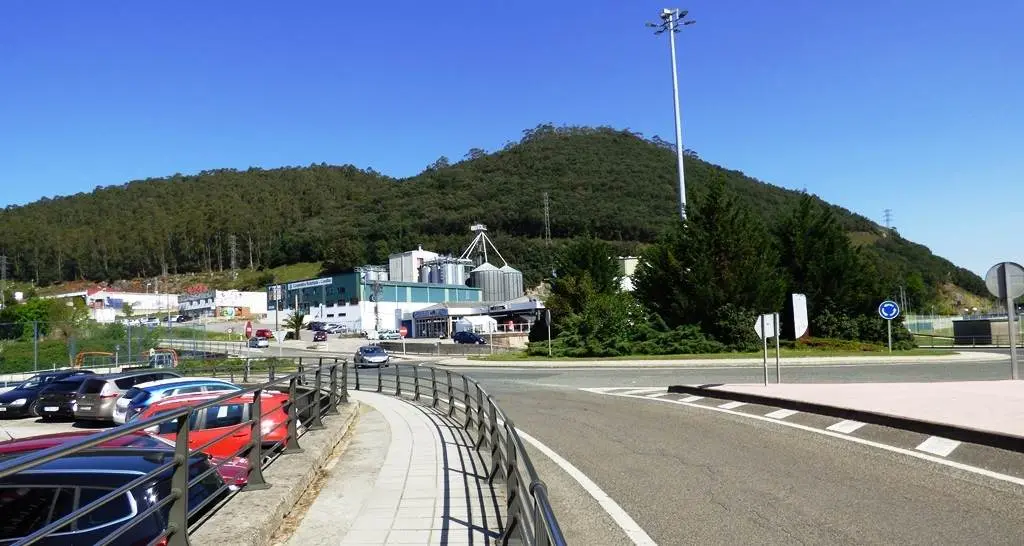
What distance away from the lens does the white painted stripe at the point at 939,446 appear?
31.8ft

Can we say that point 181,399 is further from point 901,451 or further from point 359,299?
point 359,299

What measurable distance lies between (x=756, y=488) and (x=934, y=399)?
8218 millimetres

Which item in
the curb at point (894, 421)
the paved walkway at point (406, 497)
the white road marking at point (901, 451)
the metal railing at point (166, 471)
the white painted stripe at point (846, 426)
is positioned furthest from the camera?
the white painted stripe at point (846, 426)

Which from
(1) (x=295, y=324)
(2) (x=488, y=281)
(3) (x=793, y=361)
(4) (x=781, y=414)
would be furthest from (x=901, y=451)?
(2) (x=488, y=281)

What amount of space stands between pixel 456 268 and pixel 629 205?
6263 centimetres

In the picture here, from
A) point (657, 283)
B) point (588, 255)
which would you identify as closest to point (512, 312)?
point (588, 255)

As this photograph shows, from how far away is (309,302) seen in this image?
11131 centimetres

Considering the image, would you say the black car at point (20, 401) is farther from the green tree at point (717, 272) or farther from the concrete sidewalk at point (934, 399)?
the green tree at point (717, 272)

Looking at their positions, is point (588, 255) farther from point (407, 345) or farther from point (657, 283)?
point (407, 345)

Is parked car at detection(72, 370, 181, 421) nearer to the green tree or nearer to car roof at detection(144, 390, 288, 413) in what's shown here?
car roof at detection(144, 390, 288, 413)

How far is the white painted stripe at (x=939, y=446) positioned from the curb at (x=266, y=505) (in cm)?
800

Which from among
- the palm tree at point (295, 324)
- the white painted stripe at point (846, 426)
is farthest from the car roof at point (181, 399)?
the palm tree at point (295, 324)

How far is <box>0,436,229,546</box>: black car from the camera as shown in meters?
4.26

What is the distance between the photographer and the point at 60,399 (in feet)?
74.3
